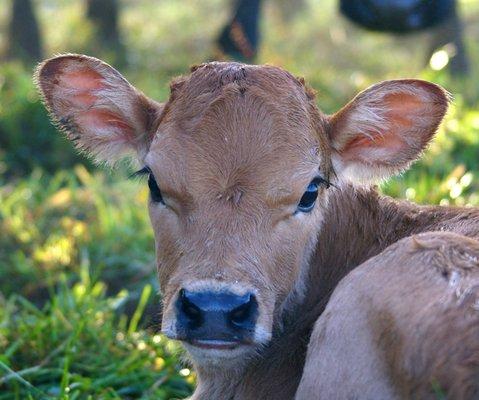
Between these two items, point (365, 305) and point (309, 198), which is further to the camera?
point (309, 198)

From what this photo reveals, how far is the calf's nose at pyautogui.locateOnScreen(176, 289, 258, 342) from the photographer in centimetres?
392

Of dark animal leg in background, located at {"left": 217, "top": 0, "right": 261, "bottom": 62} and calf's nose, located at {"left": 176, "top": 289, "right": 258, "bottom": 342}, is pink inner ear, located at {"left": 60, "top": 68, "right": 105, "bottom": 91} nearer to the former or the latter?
calf's nose, located at {"left": 176, "top": 289, "right": 258, "bottom": 342}

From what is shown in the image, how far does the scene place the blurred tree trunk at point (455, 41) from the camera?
13.8 meters

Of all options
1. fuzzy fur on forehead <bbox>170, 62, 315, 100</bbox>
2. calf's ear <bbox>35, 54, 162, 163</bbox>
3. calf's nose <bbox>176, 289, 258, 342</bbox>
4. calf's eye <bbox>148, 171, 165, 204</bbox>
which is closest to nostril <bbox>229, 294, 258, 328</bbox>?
calf's nose <bbox>176, 289, 258, 342</bbox>

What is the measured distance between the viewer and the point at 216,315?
3.90 meters

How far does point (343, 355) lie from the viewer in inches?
146

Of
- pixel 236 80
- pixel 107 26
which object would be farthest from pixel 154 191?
pixel 107 26

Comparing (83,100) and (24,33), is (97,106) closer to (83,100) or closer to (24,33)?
(83,100)

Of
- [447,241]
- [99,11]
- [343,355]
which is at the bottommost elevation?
[99,11]

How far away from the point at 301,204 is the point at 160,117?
80cm

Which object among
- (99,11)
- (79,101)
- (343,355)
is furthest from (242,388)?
(99,11)

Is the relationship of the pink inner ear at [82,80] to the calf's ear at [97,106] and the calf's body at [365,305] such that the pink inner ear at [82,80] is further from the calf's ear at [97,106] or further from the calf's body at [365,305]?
the calf's body at [365,305]

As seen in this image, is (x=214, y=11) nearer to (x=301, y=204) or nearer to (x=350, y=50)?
(x=350, y=50)

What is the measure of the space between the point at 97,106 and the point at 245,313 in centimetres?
158
